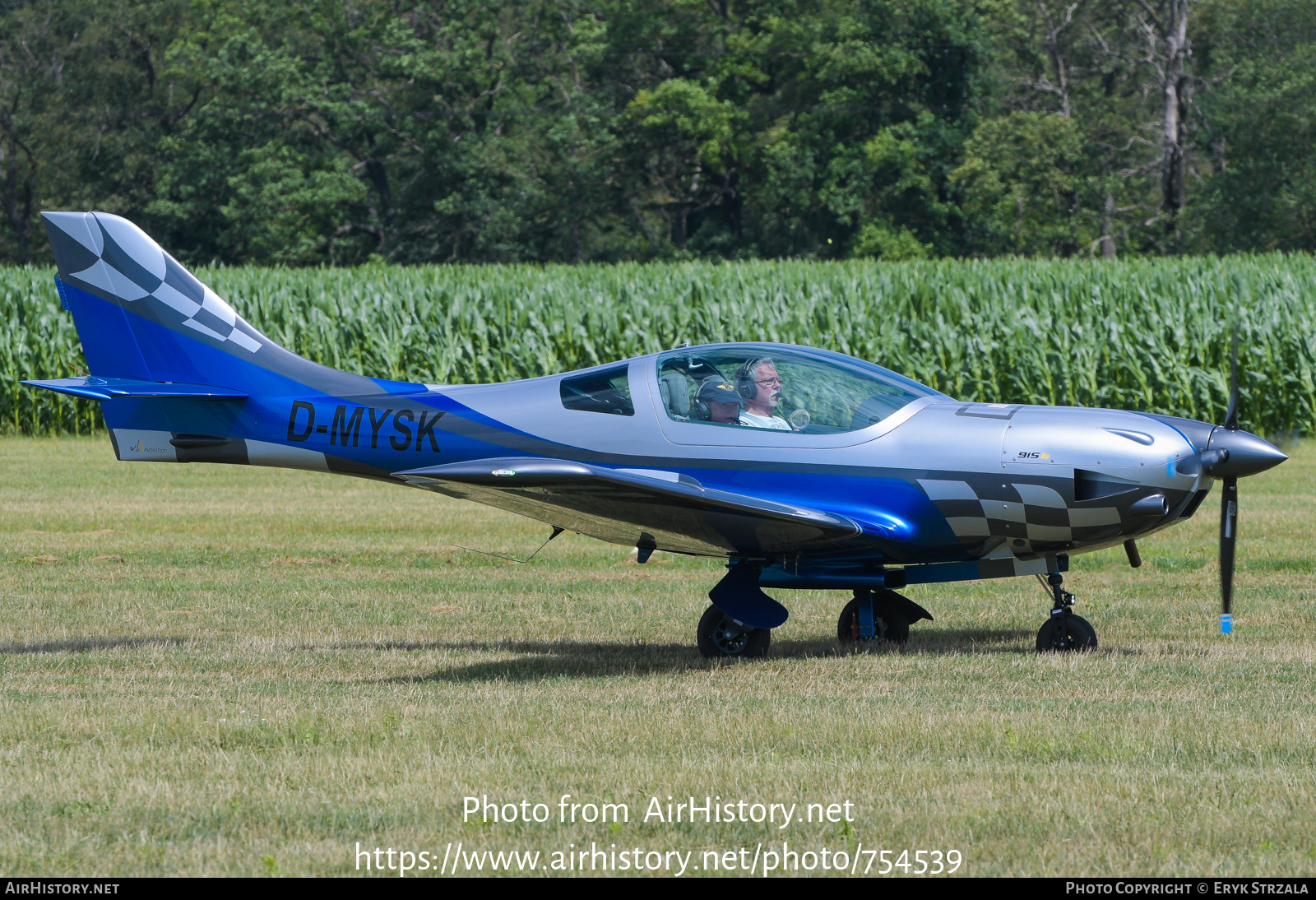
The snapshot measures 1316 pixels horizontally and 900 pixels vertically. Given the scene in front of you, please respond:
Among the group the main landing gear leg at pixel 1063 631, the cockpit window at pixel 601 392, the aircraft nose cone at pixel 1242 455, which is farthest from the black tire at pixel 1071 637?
the cockpit window at pixel 601 392

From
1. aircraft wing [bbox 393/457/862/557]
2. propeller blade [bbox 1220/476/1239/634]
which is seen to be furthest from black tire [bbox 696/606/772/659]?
propeller blade [bbox 1220/476/1239/634]

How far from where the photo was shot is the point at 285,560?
1323 cm

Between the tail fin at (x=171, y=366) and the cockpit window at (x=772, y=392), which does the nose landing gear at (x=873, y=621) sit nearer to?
the cockpit window at (x=772, y=392)

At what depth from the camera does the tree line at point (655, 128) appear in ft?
175

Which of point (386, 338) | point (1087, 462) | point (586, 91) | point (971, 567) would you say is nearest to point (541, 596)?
point (971, 567)

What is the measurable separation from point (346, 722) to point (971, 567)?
12.6 ft

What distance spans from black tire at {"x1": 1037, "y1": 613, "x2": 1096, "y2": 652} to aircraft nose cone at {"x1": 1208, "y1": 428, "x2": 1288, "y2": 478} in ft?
4.10

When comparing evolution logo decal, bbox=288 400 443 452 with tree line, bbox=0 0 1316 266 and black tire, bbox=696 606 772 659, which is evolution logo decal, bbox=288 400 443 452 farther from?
tree line, bbox=0 0 1316 266

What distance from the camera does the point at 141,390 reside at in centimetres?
936

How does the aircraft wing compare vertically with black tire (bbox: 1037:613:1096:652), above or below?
above

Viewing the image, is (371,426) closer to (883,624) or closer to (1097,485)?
(883,624)

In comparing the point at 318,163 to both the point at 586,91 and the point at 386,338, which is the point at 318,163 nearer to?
the point at 586,91

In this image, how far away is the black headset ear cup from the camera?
8508 mm

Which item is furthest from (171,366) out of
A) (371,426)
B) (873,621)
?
(873,621)
